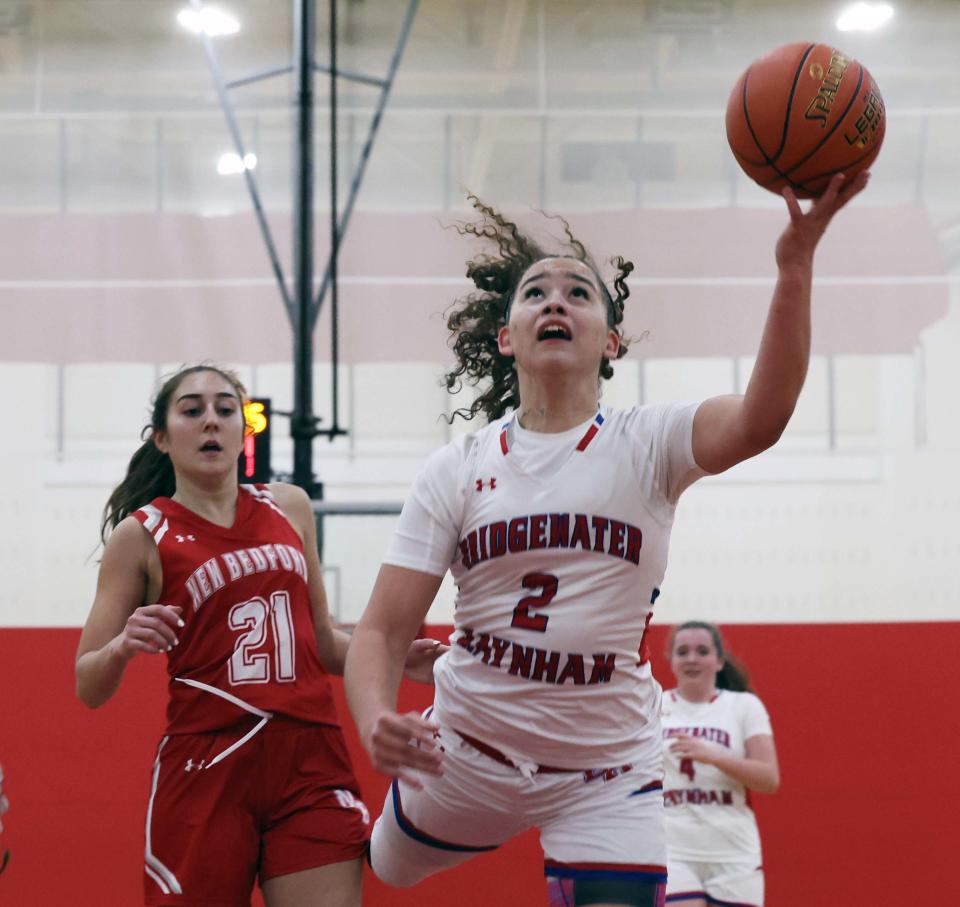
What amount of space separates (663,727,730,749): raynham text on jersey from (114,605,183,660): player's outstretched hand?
2.76 meters

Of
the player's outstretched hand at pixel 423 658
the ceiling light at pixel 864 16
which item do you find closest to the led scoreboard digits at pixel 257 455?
the player's outstretched hand at pixel 423 658

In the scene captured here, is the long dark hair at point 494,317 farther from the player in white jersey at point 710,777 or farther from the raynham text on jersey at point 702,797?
the raynham text on jersey at point 702,797

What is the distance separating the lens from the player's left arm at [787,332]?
2.11 metres

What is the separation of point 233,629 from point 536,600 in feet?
3.07

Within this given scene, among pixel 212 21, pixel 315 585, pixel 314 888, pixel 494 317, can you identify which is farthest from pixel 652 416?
pixel 212 21

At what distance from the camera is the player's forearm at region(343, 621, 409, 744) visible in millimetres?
2394

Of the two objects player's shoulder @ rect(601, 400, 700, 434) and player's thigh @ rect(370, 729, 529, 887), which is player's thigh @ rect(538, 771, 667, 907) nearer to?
player's thigh @ rect(370, 729, 529, 887)

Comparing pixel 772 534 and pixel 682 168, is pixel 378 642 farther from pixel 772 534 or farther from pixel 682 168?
pixel 682 168

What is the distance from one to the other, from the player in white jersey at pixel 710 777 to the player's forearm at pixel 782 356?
284 cm

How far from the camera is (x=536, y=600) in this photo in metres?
2.54

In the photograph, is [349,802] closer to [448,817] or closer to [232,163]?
[448,817]

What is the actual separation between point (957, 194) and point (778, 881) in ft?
13.1

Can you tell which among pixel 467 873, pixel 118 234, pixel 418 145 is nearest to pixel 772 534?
pixel 467 873

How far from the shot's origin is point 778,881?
19.3ft
